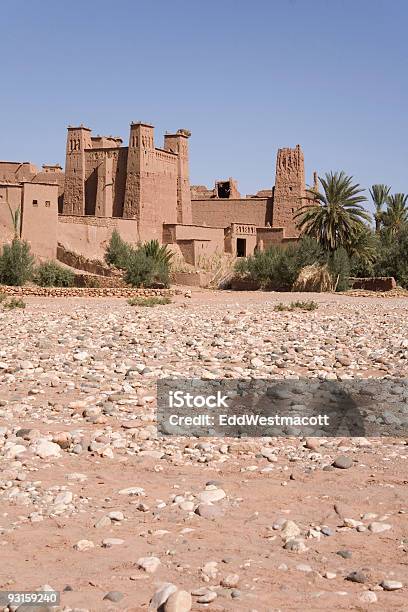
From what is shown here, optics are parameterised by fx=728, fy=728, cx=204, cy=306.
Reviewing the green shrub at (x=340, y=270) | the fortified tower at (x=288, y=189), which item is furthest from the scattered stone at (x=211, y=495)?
the fortified tower at (x=288, y=189)

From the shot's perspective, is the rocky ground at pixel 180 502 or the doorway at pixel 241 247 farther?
the doorway at pixel 241 247

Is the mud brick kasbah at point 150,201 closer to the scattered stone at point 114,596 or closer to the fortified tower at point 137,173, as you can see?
the fortified tower at point 137,173

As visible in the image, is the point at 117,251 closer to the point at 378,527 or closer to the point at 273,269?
the point at 273,269

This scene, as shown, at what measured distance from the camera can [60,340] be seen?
12.2m

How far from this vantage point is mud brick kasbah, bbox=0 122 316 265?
38.6 m

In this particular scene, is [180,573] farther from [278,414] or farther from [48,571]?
[278,414]

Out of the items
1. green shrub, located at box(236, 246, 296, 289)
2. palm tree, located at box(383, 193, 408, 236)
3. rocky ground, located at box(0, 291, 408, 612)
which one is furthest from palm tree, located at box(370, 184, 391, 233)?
rocky ground, located at box(0, 291, 408, 612)

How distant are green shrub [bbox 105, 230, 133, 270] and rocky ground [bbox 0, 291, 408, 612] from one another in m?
23.7

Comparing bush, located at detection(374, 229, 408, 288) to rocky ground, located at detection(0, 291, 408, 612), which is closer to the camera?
rocky ground, located at detection(0, 291, 408, 612)

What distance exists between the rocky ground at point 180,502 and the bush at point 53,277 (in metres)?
18.5

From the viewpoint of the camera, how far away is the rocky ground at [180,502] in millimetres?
4016

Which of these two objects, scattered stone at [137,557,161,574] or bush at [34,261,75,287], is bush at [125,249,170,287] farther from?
scattered stone at [137,557,161,574]

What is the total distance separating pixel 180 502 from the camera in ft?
17.2

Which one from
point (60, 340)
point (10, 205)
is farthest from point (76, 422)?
point (10, 205)
